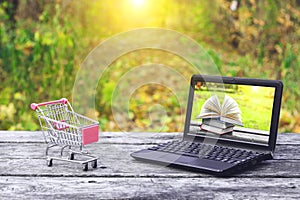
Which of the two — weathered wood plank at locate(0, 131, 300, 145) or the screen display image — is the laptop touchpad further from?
weathered wood plank at locate(0, 131, 300, 145)

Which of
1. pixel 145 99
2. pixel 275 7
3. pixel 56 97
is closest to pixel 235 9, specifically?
pixel 275 7

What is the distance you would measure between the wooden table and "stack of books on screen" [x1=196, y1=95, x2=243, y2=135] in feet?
0.53

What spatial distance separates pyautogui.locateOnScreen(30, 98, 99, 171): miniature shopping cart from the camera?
1297mm

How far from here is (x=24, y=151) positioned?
152 cm

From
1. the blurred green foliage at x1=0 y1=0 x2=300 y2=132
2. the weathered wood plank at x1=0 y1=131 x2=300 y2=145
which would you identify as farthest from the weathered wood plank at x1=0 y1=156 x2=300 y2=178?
the blurred green foliage at x1=0 y1=0 x2=300 y2=132

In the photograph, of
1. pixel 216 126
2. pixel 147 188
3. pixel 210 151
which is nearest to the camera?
pixel 147 188

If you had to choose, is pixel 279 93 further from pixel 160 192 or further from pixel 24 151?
pixel 24 151

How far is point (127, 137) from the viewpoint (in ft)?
5.70

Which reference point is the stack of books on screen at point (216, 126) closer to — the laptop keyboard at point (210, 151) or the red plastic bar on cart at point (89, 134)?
the laptop keyboard at point (210, 151)

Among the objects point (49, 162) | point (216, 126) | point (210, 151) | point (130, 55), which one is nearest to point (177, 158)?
point (210, 151)

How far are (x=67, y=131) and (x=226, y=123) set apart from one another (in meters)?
0.46

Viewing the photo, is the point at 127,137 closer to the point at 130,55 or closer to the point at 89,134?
the point at 89,134

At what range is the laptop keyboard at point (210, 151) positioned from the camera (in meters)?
1.34

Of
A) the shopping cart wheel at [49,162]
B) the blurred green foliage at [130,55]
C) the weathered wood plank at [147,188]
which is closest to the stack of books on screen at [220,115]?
the weathered wood plank at [147,188]
